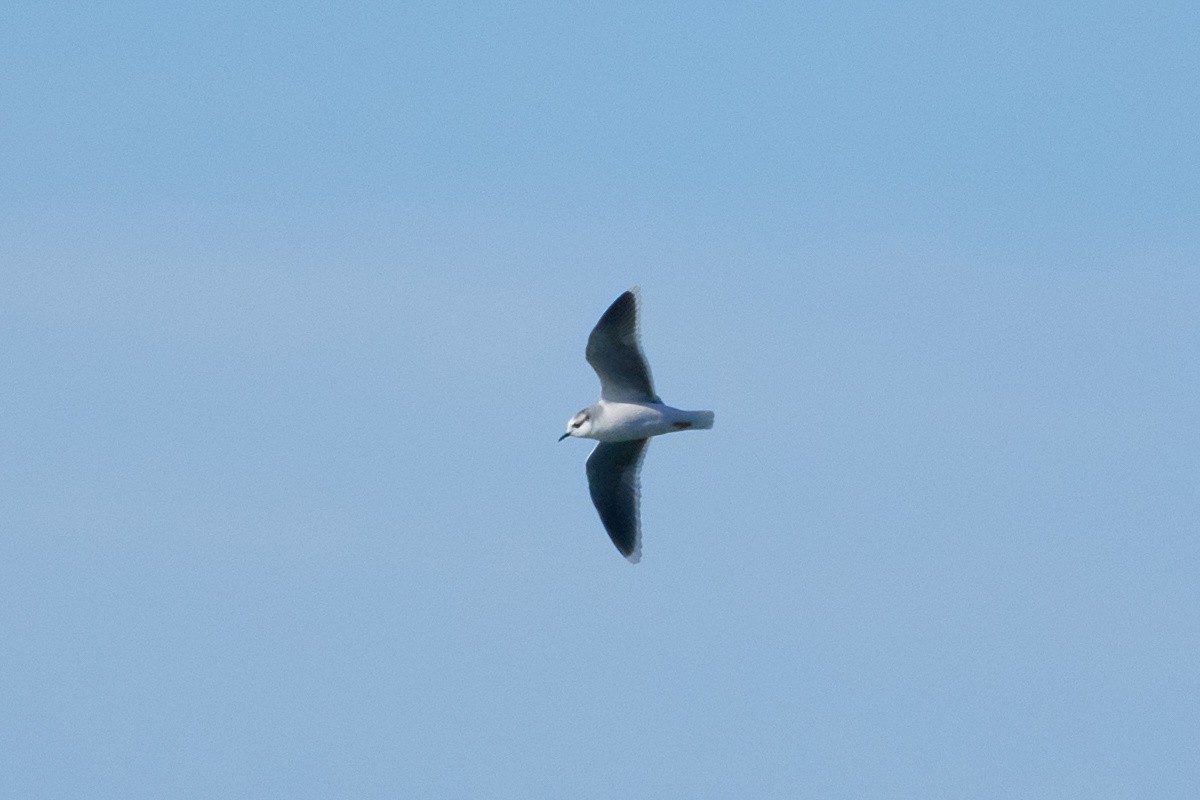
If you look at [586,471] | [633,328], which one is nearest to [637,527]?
[586,471]

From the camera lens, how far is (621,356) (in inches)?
1362

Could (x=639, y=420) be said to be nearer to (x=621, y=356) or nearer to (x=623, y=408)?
(x=623, y=408)

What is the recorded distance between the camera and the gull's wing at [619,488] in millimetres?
36281

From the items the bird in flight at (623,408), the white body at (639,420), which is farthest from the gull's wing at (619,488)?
the white body at (639,420)

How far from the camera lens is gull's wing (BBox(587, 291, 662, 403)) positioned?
113 ft

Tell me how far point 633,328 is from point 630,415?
1.37 meters

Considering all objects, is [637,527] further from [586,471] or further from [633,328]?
[633,328]

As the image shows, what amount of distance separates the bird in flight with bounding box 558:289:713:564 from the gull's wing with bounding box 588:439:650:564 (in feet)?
0.05

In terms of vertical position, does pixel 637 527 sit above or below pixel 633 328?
below

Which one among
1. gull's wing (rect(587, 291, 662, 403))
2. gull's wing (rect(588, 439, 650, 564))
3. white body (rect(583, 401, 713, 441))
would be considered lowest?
gull's wing (rect(588, 439, 650, 564))

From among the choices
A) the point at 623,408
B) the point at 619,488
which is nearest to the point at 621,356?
the point at 623,408

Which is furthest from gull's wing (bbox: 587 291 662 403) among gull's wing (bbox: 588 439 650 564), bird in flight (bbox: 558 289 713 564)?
gull's wing (bbox: 588 439 650 564)

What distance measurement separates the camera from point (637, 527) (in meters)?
36.5

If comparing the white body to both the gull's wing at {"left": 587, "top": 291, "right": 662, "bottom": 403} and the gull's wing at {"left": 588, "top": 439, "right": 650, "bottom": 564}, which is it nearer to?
the gull's wing at {"left": 587, "top": 291, "right": 662, "bottom": 403}
